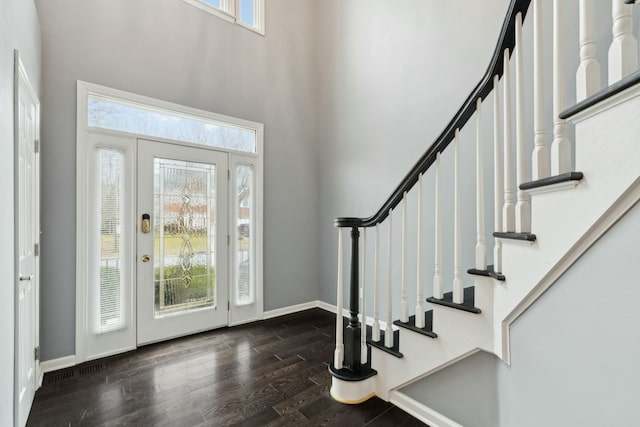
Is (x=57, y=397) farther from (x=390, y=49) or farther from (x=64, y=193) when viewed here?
(x=390, y=49)

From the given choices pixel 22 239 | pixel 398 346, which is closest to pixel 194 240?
pixel 22 239

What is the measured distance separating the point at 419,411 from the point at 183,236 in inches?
107

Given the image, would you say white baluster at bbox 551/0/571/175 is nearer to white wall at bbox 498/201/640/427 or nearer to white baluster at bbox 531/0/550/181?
white baluster at bbox 531/0/550/181

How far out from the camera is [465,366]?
168 centimetres

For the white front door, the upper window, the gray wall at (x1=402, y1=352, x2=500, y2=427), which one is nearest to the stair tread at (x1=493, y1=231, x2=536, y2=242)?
the gray wall at (x1=402, y1=352, x2=500, y2=427)

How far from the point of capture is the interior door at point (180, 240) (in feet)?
9.86

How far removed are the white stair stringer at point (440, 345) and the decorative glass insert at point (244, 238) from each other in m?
2.02

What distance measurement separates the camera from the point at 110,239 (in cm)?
284

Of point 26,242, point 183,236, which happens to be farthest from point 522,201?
point 183,236

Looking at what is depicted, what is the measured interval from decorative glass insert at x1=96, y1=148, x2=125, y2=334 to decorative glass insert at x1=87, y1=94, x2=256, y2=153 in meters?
0.29

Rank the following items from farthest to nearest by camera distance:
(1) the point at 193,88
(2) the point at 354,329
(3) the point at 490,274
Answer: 1. (1) the point at 193,88
2. (2) the point at 354,329
3. (3) the point at 490,274

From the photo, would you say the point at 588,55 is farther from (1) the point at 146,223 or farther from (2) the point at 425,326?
(1) the point at 146,223

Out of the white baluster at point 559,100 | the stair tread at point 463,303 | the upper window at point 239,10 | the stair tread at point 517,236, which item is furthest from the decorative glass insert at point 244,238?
the white baluster at point 559,100

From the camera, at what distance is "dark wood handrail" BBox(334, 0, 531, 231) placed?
4.41ft
